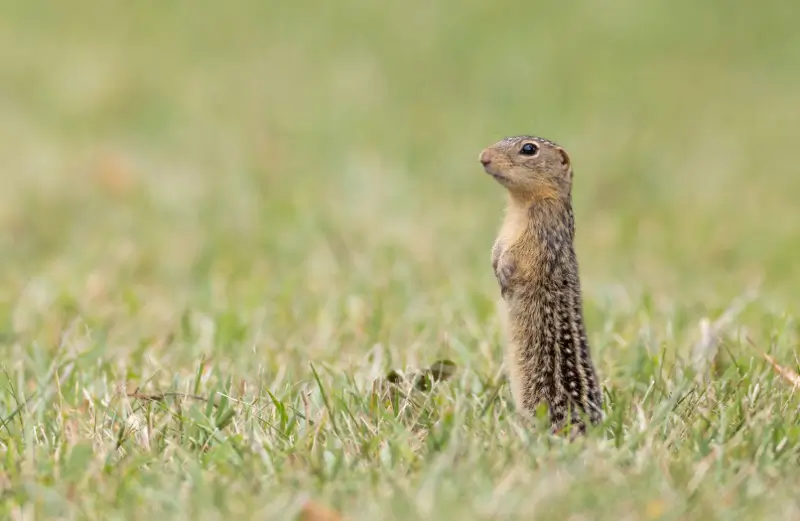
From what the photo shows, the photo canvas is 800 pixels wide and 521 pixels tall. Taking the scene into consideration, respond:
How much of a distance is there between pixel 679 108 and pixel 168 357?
6.72 metres

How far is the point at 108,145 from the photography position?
9.41m

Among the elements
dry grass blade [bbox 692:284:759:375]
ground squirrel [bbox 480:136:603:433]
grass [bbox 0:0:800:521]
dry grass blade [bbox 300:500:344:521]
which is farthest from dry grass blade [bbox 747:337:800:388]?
dry grass blade [bbox 300:500:344:521]

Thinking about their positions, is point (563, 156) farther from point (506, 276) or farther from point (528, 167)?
point (506, 276)

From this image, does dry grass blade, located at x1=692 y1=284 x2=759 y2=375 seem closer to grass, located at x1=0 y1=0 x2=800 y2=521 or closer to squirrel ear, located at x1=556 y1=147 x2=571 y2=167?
grass, located at x1=0 y1=0 x2=800 y2=521

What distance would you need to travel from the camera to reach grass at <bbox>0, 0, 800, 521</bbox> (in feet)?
11.5

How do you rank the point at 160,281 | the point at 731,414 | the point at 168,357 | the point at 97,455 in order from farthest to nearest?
the point at 160,281
the point at 168,357
the point at 731,414
the point at 97,455

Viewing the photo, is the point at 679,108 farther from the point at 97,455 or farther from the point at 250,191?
the point at 97,455

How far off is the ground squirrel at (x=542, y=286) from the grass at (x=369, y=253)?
5.2 inches

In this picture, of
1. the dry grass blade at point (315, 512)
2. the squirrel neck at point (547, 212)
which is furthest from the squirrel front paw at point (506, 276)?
the dry grass blade at point (315, 512)

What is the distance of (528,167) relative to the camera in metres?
4.25

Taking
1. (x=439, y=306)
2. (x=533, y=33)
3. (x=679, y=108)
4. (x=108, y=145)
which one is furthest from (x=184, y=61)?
(x=439, y=306)

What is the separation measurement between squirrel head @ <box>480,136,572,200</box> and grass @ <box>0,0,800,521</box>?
695 millimetres

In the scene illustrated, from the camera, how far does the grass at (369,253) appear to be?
11.5ft

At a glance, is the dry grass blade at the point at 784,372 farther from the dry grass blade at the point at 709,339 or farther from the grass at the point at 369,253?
the dry grass blade at the point at 709,339
